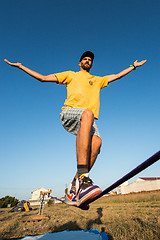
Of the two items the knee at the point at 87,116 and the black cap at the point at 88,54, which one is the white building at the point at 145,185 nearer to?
the black cap at the point at 88,54

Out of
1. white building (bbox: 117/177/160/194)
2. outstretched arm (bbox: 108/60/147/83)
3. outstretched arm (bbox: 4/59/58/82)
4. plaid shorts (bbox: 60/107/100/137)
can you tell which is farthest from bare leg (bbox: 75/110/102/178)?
white building (bbox: 117/177/160/194)

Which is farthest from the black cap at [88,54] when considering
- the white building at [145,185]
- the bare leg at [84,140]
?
the white building at [145,185]

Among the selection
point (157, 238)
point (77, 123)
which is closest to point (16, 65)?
point (77, 123)

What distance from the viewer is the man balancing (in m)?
1.71

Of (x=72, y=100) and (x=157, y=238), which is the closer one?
(x=72, y=100)

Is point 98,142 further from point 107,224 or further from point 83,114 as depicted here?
point 107,224

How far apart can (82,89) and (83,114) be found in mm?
706

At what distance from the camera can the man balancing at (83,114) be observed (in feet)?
5.62

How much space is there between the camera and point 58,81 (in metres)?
2.65

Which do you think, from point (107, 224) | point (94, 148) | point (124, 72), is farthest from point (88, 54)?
point (107, 224)

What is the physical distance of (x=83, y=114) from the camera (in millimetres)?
1981

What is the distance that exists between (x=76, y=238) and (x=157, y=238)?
2.86 metres

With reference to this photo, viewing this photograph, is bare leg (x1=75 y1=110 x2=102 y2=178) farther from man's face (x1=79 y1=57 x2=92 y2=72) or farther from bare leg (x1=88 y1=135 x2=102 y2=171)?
man's face (x1=79 y1=57 x2=92 y2=72)

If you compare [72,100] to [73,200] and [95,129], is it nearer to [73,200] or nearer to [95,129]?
[95,129]
